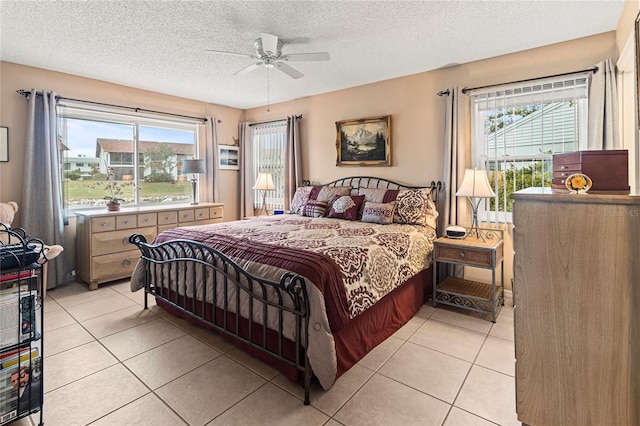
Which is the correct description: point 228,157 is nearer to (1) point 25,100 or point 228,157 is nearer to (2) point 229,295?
(1) point 25,100

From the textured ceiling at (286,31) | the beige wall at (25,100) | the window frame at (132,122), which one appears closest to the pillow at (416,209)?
the textured ceiling at (286,31)

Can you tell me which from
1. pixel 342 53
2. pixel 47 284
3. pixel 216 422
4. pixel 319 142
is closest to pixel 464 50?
pixel 342 53

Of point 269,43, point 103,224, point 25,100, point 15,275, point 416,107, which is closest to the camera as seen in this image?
point 15,275

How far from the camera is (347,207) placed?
151 inches

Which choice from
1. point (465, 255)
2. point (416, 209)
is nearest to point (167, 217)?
point (416, 209)

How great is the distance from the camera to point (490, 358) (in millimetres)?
2334

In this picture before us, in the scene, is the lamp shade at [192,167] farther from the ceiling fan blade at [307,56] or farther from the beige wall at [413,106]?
the ceiling fan blade at [307,56]

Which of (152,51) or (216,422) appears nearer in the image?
(216,422)

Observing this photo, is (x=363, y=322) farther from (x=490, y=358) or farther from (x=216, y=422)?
(x=216, y=422)

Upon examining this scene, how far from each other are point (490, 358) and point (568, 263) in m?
1.30

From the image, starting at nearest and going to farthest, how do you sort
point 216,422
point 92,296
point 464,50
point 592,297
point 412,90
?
point 592,297
point 216,422
point 464,50
point 92,296
point 412,90

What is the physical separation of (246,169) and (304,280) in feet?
14.1

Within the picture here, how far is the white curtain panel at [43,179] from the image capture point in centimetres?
361

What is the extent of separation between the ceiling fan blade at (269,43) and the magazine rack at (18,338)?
2140 millimetres
